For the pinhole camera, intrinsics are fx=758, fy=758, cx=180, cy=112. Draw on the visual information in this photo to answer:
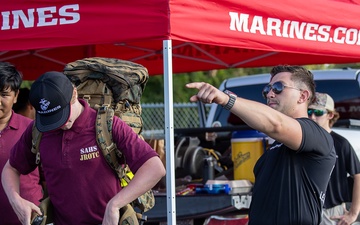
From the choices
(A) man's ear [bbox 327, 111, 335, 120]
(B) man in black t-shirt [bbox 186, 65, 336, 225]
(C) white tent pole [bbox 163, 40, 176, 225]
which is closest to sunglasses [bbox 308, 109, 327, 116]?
(A) man's ear [bbox 327, 111, 335, 120]

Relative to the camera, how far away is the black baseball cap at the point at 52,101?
13.2ft

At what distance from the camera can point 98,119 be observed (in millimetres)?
4219

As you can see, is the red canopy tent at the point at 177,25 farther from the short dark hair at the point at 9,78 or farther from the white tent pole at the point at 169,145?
the short dark hair at the point at 9,78

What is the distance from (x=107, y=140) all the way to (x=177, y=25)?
49.0 inches

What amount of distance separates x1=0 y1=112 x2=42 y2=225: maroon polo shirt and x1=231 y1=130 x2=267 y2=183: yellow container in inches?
83.8

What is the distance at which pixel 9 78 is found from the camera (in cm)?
528

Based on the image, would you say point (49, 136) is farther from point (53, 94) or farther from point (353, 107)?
point (353, 107)

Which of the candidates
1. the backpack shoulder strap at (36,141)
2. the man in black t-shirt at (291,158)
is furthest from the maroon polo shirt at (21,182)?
the man in black t-shirt at (291,158)

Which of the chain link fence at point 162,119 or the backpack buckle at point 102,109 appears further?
the chain link fence at point 162,119

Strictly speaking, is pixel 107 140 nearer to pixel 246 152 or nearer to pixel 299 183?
pixel 299 183

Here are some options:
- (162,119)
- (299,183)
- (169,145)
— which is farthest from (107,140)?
(162,119)

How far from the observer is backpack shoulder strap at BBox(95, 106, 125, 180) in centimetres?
413

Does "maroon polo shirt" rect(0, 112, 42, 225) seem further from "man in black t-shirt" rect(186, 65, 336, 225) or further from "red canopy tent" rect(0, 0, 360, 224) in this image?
"man in black t-shirt" rect(186, 65, 336, 225)

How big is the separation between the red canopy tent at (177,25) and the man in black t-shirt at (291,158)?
0.97 m
